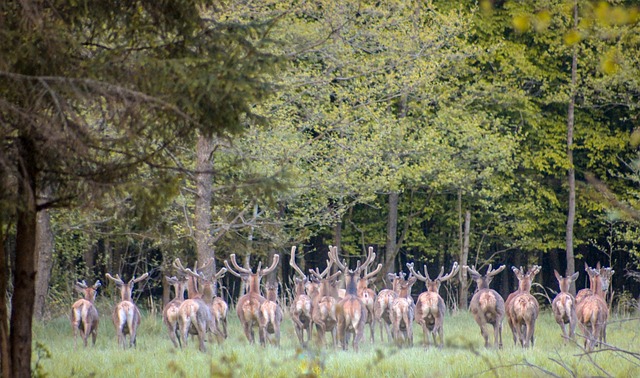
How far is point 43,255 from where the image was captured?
818 inches

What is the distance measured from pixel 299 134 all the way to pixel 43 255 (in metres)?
6.44

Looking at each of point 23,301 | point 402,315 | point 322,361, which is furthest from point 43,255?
point 322,361

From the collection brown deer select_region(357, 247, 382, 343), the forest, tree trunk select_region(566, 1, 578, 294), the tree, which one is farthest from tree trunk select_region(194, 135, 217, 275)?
tree trunk select_region(566, 1, 578, 294)

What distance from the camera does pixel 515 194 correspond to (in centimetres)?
3061

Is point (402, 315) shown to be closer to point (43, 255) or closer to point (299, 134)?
point (299, 134)

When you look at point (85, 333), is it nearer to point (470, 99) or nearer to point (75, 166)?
point (75, 166)

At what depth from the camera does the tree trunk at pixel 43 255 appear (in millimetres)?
20156

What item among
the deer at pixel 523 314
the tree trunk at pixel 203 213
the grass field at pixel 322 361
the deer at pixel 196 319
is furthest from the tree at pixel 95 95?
the tree trunk at pixel 203 213

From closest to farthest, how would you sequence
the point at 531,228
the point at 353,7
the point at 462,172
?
the point at 353,7
the point at 462,172
the point at 531,228

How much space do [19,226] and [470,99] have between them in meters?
20.5

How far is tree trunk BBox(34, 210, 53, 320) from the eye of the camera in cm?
2016

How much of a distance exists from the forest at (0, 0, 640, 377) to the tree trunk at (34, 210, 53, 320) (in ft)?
0.17

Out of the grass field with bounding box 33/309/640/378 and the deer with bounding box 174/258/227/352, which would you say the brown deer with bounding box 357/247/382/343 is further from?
the deer with bounding box 174/258/227/352

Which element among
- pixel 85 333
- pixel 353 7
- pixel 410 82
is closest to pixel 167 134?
pixel 85 333
